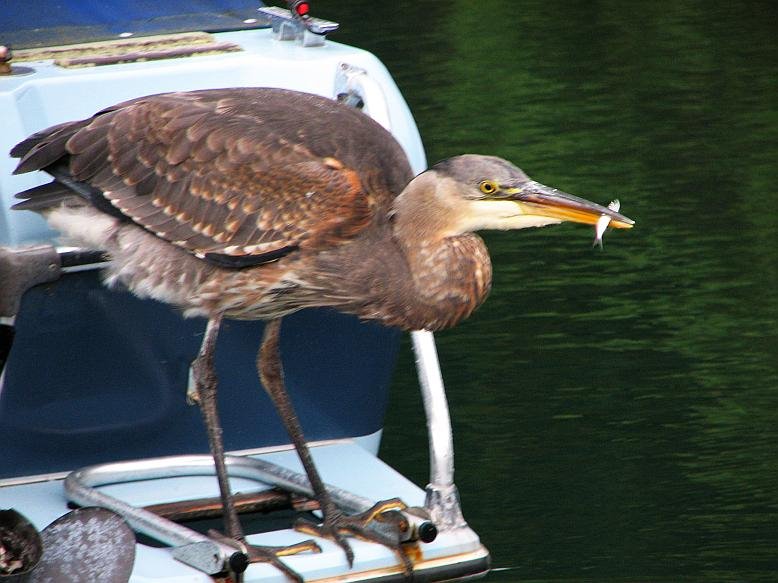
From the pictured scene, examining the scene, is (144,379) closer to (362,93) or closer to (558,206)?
(362,93)

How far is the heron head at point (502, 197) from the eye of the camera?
3232 mm

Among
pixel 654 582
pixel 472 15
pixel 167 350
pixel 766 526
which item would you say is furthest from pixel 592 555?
pixel 472 15

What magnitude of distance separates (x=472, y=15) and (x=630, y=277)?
17.2 feet

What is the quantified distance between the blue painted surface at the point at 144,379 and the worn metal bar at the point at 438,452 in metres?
0.33

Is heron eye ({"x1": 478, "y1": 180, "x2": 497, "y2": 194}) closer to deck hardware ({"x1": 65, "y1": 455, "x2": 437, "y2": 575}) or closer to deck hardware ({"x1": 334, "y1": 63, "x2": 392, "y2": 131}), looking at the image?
deck hardware ({"x1": 334, "y1": 63, "x2": 392, "y2": 131})

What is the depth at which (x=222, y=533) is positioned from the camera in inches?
145

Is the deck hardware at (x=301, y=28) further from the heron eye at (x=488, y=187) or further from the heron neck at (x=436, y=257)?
the heron eye at (x=488, y=187)

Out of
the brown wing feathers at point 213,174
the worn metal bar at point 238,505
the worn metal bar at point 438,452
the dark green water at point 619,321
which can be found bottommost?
the dark green water at point 619,321

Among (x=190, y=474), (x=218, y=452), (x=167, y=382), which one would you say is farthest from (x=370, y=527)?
(x=167, y=382)

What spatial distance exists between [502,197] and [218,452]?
2.87 ft

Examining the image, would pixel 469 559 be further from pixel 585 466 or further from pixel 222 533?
pixel 585 466

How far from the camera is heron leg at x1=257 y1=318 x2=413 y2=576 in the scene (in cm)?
354

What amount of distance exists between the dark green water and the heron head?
153 centimetres

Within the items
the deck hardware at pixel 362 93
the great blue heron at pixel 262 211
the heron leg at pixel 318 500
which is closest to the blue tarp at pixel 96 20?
the deck hardware at pixel 362 93
